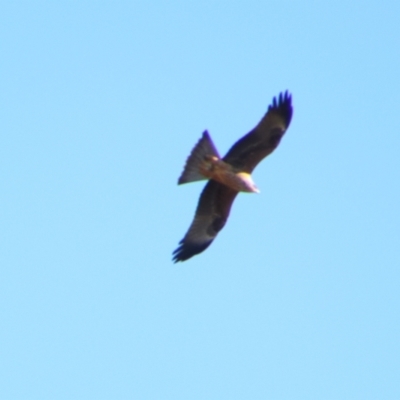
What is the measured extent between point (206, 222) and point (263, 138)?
54.1 inches

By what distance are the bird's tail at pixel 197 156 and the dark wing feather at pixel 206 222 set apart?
0.76 meters

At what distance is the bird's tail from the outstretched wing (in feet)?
1.00

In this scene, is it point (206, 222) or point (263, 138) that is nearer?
point (263, 138)

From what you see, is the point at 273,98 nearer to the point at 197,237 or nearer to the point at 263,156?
the point at 263,156

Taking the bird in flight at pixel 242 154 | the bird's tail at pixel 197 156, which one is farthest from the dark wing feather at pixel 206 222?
the bird's tail at pixel 197 156

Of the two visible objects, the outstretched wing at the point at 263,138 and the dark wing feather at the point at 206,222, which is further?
the dark wing feather at the point at 206,222

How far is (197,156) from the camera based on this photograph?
13.6m

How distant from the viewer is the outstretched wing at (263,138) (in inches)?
541

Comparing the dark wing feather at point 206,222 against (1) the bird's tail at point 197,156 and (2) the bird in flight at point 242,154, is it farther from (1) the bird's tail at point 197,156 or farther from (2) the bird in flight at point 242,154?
(1) the bird's tail at point 197,156

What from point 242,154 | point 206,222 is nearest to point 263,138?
point 242,154

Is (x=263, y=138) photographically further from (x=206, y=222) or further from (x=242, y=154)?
(x=206, y=222)

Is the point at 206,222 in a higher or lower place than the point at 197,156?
lower

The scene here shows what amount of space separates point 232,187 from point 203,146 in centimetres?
71

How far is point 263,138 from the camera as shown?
1376 cm
